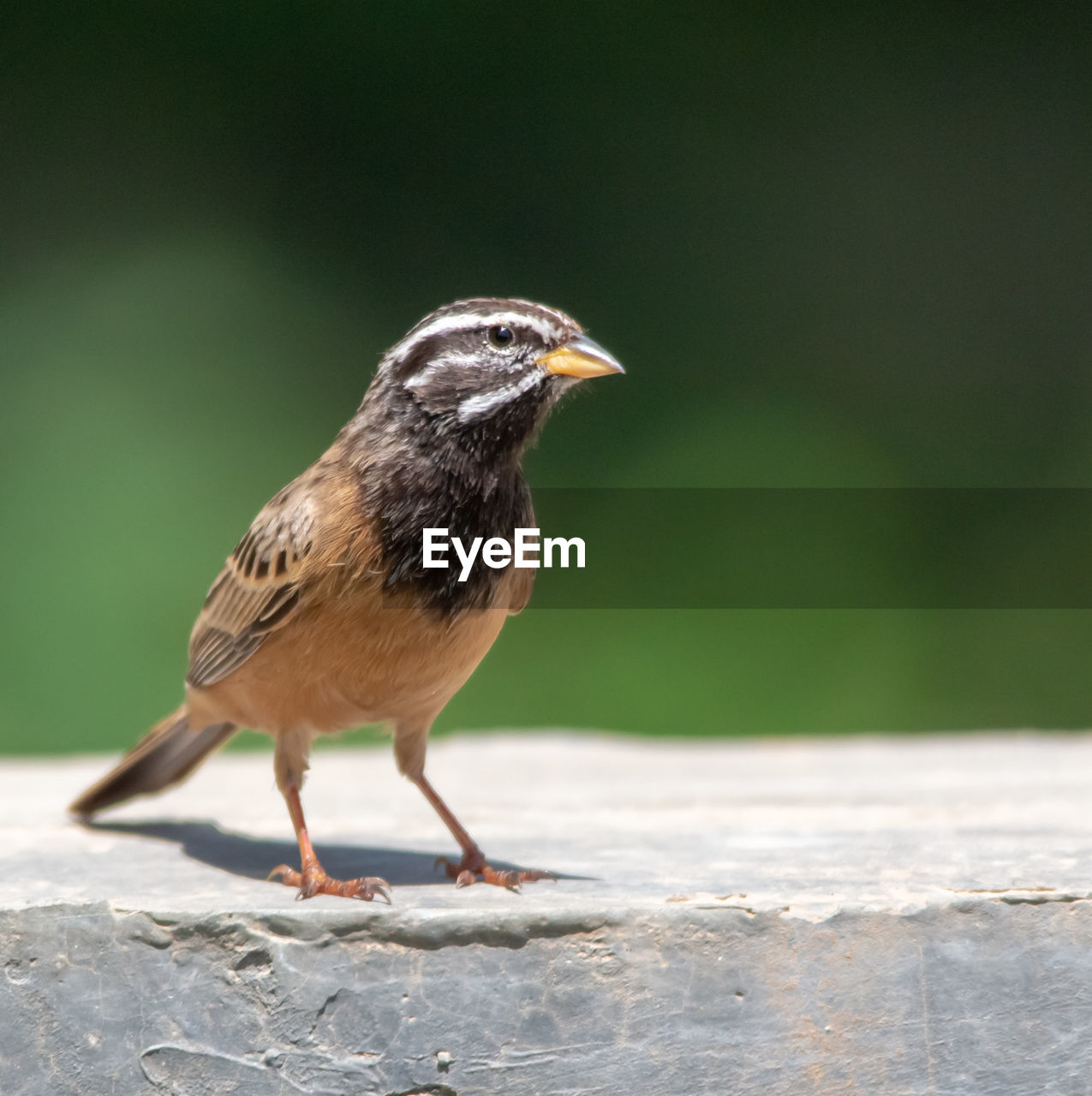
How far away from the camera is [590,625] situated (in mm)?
8203

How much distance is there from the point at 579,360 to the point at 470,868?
55.0 inches

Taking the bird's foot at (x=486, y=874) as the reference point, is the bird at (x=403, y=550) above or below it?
above

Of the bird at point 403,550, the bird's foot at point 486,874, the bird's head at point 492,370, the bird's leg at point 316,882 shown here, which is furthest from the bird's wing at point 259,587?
the bird's foot at point 486,874

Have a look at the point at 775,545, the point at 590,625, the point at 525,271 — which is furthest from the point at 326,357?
the point at 775,545

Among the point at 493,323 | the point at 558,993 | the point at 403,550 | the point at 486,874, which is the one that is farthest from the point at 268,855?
the point at 493,323

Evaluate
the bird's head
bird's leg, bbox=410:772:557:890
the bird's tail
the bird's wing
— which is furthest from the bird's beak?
the bird's tail

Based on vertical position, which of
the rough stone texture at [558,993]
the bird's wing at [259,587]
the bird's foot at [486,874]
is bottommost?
the rough stone texture at [558,993]

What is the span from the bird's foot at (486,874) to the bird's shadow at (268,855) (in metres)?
0.04

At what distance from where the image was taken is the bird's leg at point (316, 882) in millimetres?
3988

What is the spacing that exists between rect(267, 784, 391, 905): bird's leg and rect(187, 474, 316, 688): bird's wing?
1.81ft

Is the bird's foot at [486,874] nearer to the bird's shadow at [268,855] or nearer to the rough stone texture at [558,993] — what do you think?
Result: the bird's shadow at [268,855]

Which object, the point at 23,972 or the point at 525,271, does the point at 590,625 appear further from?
the point at 23,972

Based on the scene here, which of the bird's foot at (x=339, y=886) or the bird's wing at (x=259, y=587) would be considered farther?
the bird's wing at (x=259, y=587)

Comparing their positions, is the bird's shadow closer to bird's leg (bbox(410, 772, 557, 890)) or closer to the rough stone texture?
bird's leg (bbox(410, 772, 557, 890))
